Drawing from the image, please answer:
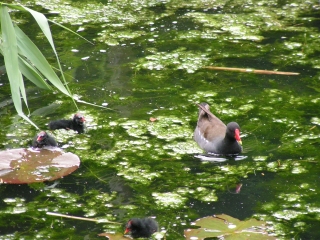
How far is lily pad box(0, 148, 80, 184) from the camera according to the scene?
4754 mm

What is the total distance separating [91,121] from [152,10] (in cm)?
323

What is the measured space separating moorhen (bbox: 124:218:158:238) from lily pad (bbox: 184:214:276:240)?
22 cm

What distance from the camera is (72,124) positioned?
18.0 feet

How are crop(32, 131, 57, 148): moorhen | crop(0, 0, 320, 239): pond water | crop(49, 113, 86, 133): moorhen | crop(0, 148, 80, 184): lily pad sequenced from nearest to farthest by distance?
crop(0, 0, 320, 239): pond water < crop(0, 148, 80, 184): lily pad < crop(32, 131, 57, 148): moorhen < crop(49, 113, 86, 133): moorhen

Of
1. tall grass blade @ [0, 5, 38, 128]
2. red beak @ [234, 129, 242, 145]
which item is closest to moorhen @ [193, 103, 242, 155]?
red beak @ [234, 129, 242, 145]

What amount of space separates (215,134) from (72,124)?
1.22 meters

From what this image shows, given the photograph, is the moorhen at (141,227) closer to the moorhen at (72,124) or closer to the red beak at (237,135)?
the red beak at (237,135)

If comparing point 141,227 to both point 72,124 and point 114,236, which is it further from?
point 72,124

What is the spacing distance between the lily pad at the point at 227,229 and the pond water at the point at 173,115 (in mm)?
100

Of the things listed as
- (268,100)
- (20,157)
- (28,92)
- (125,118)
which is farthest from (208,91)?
(20,157)

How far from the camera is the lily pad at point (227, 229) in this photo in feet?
13.2

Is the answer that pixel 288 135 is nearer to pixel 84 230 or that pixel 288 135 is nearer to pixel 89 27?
pixel 84 230

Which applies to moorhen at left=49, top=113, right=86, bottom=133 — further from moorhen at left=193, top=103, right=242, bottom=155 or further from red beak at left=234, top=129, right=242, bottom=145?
red beak at left=234, top=129, right=242, bottom=145

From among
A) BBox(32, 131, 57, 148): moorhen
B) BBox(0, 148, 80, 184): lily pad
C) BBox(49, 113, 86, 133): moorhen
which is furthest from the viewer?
BBox(49, 113, 86, 133): moorhen
